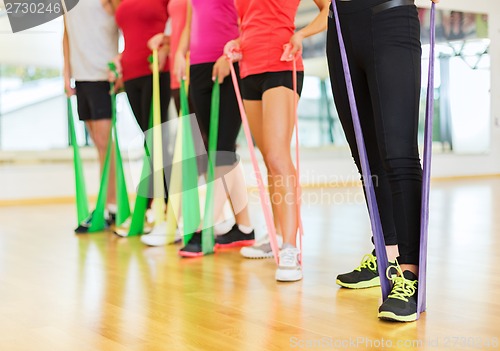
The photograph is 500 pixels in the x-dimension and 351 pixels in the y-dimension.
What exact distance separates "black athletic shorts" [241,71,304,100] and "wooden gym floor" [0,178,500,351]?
2.35 feet

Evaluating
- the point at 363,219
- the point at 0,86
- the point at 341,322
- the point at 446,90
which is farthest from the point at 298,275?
the point at 446,90

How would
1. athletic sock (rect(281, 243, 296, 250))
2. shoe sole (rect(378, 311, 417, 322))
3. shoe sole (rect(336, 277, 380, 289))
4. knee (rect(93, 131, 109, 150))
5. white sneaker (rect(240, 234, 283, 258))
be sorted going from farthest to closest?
knee (rect(93, 131, 109, 150)), white sneaker (rect(240, 234, 283, 258)), athletic sock (rect(281, 243, 296, 250)), shoe sole (rect(336, 277, 380, 289)), shoe sole (rect(378, 311, 417, 322))

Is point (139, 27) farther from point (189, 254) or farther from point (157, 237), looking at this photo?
point (189, 254)

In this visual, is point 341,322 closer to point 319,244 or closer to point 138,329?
point 138,329

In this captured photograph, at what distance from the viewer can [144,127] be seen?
370 cm

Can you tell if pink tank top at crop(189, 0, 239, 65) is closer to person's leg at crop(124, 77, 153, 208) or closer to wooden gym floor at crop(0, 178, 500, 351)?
person's leg at crop(124, 77, 153, 208)

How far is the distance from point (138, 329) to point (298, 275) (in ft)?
2.66

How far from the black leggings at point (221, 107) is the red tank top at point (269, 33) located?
1.55ft

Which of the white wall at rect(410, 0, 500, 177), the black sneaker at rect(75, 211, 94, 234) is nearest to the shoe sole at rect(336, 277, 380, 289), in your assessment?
the black sneaker at rect(75, 211, 94, 234)

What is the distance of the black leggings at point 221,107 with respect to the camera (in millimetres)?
3172

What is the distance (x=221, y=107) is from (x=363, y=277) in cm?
122

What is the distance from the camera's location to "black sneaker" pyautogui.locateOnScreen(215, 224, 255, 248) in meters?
3.36

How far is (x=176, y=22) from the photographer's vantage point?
11.6 feet

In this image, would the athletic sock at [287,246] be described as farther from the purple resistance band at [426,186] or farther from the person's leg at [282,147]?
the purple resistance band at [426,186]
